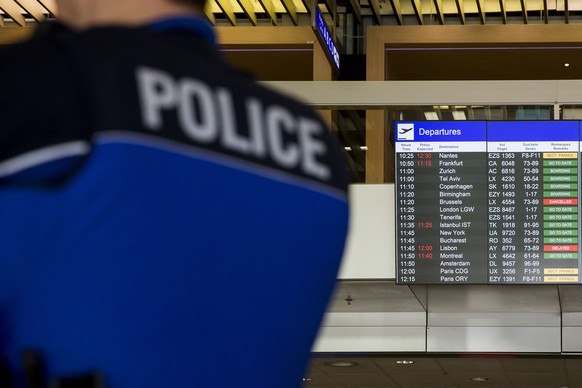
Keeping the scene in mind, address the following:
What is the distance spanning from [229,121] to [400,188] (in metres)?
5.71

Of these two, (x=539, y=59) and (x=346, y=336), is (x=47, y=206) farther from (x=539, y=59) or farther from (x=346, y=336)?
(x=539, y=59)

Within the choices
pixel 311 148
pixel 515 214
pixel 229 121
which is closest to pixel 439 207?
pixel 515 214

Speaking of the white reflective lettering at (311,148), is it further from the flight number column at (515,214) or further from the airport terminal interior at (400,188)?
the flight number column at (515,214)

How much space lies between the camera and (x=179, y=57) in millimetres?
943

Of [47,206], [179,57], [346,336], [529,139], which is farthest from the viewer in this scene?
[346,336]

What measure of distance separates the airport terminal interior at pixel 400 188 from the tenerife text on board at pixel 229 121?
139 inches

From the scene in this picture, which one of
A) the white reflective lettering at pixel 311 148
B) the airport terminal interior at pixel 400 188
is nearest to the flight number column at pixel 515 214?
the airport terminal interior at pixel 400 188

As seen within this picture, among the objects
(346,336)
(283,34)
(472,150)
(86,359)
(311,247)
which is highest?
(283,34)

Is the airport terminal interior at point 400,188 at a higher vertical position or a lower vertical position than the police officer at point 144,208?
higher

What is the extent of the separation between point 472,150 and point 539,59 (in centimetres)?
591

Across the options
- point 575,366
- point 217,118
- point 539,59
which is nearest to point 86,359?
point 217,118

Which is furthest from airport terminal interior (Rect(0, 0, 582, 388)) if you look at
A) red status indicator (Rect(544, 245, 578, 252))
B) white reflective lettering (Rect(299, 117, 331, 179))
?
white reflective lettering (Rect(299, 117, 331, 179))

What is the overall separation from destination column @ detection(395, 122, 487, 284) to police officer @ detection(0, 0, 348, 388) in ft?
18.4

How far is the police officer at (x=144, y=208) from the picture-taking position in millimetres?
846
